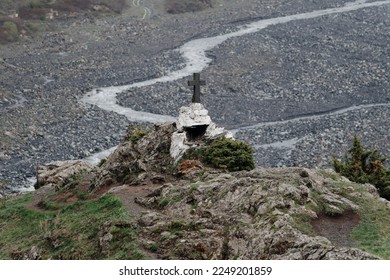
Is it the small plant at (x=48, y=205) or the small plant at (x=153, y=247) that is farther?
the small plant at (x=48, y=205)

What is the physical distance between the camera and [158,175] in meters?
28.9

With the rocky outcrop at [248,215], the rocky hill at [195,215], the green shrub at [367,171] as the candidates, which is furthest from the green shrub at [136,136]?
the green shrub at [367,171]

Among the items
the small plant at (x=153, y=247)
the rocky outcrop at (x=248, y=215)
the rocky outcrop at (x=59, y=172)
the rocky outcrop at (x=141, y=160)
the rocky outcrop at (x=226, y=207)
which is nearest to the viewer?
the rocky outcrop at (x=248, y=215)

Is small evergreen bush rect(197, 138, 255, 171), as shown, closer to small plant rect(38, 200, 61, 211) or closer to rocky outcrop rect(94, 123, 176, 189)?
rocky outcrop rect(94, 123, 176, 189)

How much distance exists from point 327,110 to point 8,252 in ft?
160

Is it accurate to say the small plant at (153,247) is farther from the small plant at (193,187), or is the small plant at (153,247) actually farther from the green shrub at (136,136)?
the green shrub at (136,136)

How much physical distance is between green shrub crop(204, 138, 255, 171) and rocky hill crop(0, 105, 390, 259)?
0.33 m

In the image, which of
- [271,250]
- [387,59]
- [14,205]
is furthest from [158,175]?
[387,59]

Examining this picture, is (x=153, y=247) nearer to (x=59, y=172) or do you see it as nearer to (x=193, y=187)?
(x=193, y=187)

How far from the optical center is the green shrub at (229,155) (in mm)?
28984

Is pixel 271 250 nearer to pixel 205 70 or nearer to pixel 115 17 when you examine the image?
pixel 205 70

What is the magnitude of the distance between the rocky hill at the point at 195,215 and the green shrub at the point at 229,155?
0.33 metres

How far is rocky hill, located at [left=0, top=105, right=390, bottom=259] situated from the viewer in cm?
2038

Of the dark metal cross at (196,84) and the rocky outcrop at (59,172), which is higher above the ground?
the dark metal cross at (196,84)
